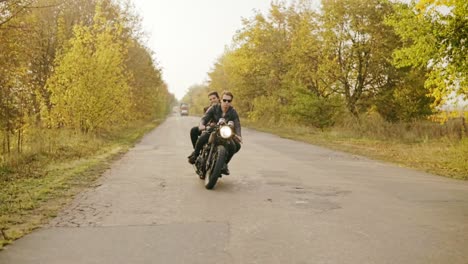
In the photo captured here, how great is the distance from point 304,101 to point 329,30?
465 cm

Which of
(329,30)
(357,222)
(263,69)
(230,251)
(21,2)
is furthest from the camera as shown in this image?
(263,69)

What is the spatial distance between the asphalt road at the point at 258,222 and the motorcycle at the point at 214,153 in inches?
10.8

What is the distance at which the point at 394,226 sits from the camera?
18.1 ft

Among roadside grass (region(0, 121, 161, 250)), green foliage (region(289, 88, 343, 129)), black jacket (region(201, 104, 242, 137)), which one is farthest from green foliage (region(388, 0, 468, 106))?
green foliage (region(289, 88, 343, 129))

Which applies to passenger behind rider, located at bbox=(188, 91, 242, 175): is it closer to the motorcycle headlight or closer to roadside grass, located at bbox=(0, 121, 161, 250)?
the motorcycle headlight

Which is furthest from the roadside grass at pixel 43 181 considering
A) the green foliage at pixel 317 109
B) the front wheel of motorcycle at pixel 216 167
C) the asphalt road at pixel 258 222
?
the green foliage at pixel 317 109

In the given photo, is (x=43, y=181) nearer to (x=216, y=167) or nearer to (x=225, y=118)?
(x=216, y=167)

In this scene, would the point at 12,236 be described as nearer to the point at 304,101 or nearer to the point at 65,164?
the point at 65,164

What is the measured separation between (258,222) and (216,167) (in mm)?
2539

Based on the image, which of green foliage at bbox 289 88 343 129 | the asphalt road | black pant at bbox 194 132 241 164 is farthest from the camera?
green foliage at bbox 289 88 343 129

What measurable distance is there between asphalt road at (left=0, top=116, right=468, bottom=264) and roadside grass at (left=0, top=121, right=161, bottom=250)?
321mm

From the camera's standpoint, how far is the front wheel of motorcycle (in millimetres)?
8078

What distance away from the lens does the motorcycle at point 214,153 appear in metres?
8.12

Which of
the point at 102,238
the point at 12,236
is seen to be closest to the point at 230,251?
the point at 102,238
